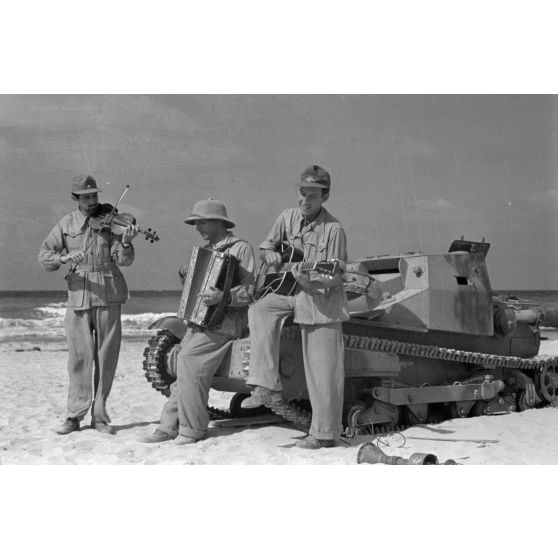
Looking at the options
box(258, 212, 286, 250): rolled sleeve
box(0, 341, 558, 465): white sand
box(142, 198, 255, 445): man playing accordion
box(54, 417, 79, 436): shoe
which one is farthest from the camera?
box(54, 417, 79, 436): shoe

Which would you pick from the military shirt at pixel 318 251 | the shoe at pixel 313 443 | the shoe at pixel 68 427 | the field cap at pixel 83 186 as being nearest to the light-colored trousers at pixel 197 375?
the military shirt at pixel 318 251

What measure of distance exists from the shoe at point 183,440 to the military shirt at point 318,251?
5.15 ft

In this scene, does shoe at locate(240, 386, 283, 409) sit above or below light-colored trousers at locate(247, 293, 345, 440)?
below

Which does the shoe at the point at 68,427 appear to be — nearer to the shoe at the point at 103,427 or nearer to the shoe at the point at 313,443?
the shoe at the point at 103,427

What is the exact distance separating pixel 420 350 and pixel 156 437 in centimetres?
305

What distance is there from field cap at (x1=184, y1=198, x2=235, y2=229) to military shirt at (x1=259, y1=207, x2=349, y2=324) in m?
0.54

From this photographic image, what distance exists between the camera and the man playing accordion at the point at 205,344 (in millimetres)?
7395

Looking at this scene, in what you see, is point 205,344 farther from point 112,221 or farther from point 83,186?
point 83,186

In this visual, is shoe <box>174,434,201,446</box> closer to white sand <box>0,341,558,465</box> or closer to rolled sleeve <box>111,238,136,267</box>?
white sand <box>0,341,558,465</box>

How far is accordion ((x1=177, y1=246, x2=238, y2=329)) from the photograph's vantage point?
725 centimetres

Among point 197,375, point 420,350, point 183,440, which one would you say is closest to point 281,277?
point 197,375

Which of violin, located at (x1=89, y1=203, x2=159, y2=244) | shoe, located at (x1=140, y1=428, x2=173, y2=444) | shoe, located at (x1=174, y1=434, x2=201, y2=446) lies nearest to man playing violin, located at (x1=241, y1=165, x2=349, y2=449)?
shoe, located at (x1=174, y1=434, x2=201, y2=446)

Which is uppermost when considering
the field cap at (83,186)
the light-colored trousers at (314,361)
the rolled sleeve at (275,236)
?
the field cap at (83,186)

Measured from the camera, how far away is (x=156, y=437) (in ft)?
24.5
